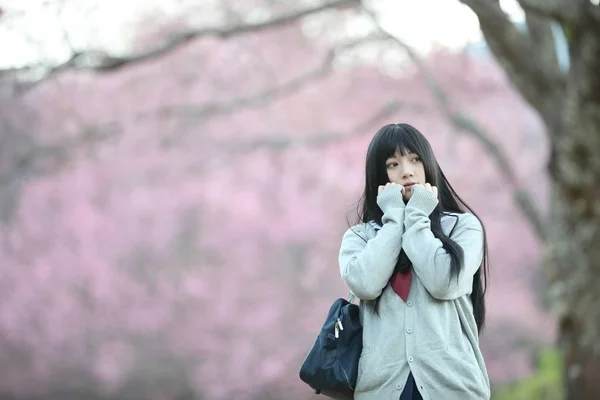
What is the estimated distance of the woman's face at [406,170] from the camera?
2137 millimetres

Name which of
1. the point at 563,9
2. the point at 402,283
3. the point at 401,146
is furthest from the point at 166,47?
the point at 402,283

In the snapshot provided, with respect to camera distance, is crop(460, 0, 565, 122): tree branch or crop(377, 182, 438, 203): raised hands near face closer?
crop(377, 182, 438, 203): raised hands near face

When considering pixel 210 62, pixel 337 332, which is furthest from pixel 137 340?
pixel 337 332

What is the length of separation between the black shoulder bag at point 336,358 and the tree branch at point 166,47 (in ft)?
Result: 11.8

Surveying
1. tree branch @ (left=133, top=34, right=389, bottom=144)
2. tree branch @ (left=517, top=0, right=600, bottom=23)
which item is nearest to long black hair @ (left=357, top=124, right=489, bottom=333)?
tree branch @ (left=517, top=0, right=600, bottom=23)

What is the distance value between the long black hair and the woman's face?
1 centimetres

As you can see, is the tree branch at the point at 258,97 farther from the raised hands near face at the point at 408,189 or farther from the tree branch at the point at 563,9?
the raised hands near face at the point at 408,189

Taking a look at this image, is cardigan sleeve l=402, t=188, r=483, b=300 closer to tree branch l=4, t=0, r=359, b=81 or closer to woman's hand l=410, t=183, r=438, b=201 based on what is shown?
woman's hand l=410, t=183, r=438, b=201

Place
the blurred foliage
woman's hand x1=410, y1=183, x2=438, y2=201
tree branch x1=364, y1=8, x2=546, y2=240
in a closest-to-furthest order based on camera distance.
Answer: woman's hand x1=410, y1=183, x2=438, y2=201
tree branch x1=364, y1=8, x2=546, y2=240
the blurred foliage

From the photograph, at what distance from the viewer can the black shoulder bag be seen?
2.02m

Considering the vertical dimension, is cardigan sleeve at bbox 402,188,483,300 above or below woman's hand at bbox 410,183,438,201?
below

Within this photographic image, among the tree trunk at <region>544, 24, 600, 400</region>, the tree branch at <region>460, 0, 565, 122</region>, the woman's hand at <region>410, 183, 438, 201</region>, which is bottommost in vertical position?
the woman's hand at <region>410, 183, 438, 201</region>

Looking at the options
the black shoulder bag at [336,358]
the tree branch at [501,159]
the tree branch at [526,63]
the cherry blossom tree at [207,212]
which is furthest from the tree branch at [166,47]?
the black shoulder bag at [336,358]

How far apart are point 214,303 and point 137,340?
38.7 inches
